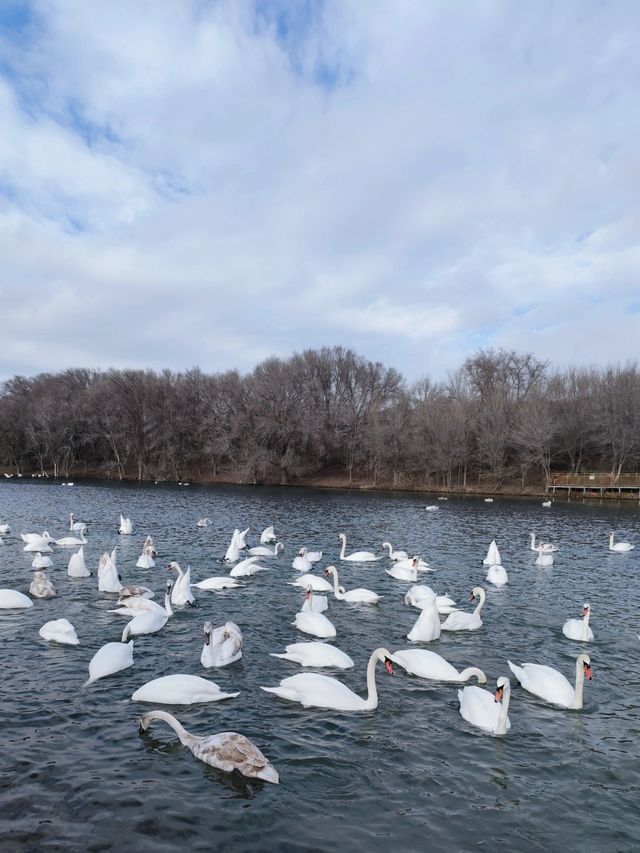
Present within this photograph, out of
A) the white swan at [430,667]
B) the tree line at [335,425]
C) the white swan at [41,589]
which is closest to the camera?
the white swan at [430,667]

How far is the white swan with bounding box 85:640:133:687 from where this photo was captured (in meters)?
10.2

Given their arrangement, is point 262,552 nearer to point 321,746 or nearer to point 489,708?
point 489,708

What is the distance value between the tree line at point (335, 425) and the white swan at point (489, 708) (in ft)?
188

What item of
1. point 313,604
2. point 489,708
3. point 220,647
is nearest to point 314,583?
point 313,604

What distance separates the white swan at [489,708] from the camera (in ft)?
28.5

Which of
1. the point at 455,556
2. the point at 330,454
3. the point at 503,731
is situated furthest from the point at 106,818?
the point at 330,454

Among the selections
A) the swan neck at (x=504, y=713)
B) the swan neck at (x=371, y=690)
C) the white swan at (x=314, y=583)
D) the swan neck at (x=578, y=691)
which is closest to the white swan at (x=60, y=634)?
the swan neck at (x=371, y=690)

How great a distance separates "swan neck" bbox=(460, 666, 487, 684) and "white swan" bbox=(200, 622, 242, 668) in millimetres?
4147

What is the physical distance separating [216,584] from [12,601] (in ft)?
17.6

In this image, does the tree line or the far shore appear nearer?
the far shore

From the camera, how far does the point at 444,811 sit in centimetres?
693

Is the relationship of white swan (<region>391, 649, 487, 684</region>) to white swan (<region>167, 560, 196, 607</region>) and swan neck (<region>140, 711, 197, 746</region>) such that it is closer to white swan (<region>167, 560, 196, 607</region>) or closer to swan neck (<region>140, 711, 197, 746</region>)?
swan neck (<region>140, 711, 197, 746</region>)

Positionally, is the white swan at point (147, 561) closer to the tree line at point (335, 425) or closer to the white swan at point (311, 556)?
the white swan at point (311, 556)

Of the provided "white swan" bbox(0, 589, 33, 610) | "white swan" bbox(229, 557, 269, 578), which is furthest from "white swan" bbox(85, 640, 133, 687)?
"white swan" bbox(229, 557, 269, 578)
